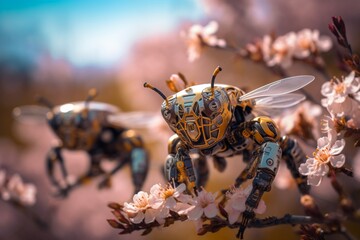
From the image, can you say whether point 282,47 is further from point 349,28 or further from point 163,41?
point 163,41

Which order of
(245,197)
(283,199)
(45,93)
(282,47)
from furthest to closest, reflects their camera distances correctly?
(45,93) < (283,199) < (282,47) < (245,197)

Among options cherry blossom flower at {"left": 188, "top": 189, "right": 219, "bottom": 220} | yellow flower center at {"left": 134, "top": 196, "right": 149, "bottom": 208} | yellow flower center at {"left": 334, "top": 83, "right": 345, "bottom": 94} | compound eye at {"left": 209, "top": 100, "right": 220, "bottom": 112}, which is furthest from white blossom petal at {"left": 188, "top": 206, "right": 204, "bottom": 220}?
yellow flower center at {"left": 334, "top": 83, "right": 345, "bottom": 94}

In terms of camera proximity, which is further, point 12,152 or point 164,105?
point 12,152

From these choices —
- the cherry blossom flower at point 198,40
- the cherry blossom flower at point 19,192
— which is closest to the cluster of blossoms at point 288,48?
the cherry blossom flower at point 198,40

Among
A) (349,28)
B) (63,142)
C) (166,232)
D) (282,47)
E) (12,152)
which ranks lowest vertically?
(166,232)

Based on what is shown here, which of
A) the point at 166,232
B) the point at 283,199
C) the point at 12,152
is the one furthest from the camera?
the point at 12,152

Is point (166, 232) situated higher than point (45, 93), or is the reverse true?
point (45, 93)

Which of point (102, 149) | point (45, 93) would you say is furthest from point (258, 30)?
point (45, 93)
